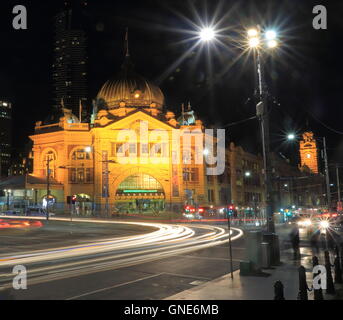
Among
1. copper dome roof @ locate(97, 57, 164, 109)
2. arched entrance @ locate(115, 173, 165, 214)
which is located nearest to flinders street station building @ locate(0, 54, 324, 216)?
arched entrance @ locate(115, 173, 165, 214)

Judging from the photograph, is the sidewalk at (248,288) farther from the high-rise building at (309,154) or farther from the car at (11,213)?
the high-rise building at (309,154)

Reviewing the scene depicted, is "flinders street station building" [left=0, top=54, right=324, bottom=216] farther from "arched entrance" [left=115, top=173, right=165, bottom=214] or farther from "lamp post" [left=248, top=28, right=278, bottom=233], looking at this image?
"lamp post" [left=248, top=28, right=278, bottom=233]

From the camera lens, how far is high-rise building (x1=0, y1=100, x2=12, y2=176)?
170875 millimetres

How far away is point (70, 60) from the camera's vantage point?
159875 millimetres

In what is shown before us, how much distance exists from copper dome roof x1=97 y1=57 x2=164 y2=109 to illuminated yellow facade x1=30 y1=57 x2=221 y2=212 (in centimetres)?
626

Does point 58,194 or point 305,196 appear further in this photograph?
point 305,196

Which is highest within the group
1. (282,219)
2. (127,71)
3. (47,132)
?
(127,71)

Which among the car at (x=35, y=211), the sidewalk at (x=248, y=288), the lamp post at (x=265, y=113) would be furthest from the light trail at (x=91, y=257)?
the car at (x=35, y=211)

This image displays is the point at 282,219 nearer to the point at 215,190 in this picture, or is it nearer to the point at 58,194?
the point at 215,190

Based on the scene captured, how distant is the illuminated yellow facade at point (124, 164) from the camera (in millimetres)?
70688

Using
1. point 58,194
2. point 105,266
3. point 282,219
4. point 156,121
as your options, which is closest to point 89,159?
point 58,194

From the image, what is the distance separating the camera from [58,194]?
233 ft
